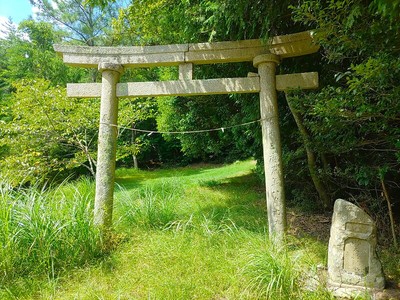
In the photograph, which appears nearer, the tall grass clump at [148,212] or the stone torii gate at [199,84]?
the stone torii gate at [199,84]

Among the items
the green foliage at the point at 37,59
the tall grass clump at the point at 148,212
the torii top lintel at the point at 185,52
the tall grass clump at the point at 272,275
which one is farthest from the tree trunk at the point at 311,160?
the green foliage at the point at 37,59

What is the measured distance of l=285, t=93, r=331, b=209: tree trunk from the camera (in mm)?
3551

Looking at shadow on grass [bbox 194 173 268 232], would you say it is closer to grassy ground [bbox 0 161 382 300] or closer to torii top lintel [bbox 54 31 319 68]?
grassy ground [bbox 0 161 382 300]

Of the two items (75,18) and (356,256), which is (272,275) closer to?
(356,256)

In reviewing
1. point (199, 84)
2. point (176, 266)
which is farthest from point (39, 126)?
point (176, 266)

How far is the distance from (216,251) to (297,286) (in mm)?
864

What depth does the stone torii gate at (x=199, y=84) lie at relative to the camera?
→ 3066mm

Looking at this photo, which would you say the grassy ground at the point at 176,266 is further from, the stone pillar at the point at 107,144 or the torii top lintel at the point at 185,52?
the torii top lintel at the point at 185,52

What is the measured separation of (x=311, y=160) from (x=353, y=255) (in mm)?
1802

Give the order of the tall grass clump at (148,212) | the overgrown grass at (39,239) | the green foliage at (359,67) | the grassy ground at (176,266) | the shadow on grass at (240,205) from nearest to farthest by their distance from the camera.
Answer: the green foliage at (359,67) → the grassy ground at (176,266) → the overgrown grass at (39,239) → the tall grass clump at (148,212) → the shadow on grass at (240,205)

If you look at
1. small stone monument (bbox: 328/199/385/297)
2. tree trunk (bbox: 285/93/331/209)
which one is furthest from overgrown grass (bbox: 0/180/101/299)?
tree trunk (bbox: 285/93/331/209)

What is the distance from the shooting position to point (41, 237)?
8.54 ft

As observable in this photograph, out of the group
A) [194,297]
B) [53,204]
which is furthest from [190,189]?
[194,297]

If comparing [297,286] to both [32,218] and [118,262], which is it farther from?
[32,218]
